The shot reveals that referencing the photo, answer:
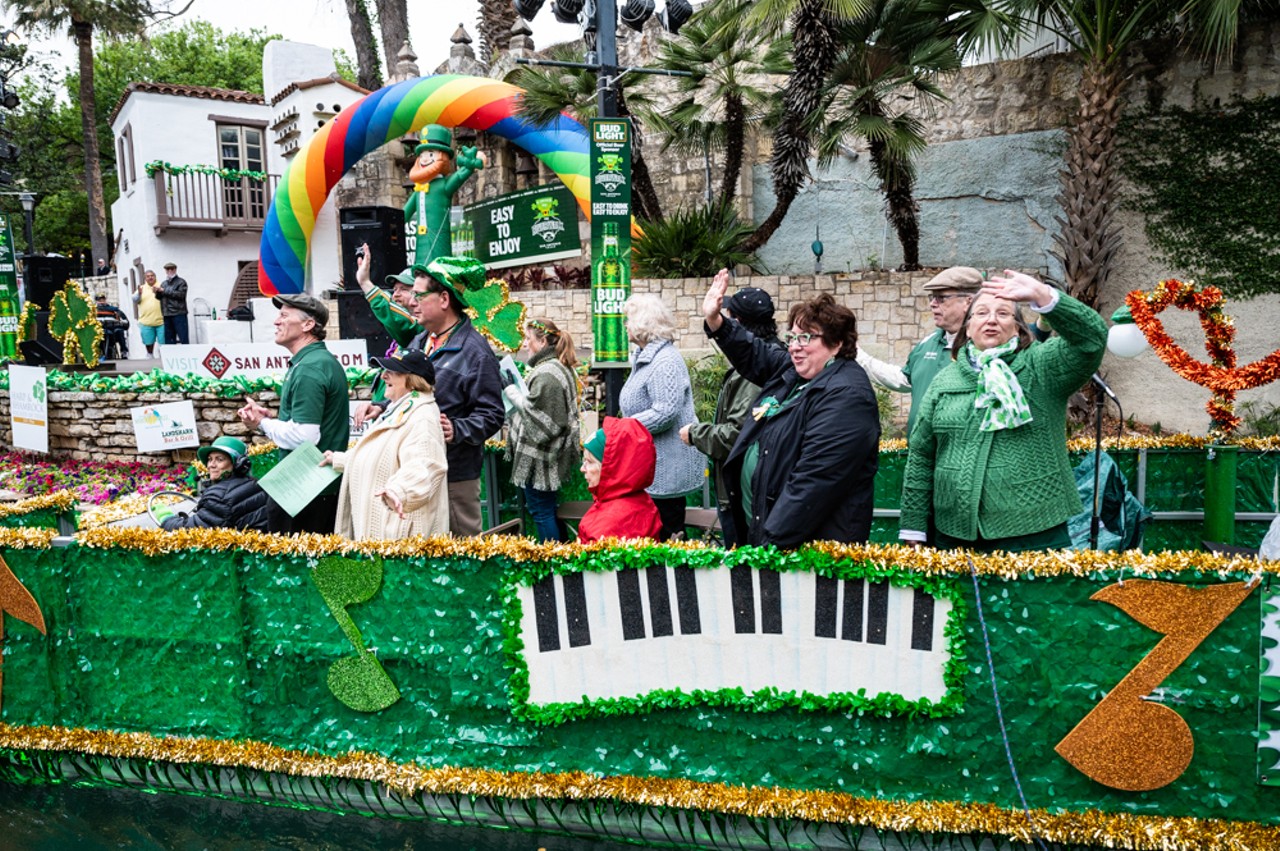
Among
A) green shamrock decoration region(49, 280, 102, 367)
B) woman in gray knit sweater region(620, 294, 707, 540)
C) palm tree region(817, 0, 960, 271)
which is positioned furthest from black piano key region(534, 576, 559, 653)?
green shamrock decoration region(49, 280, 102, 367)

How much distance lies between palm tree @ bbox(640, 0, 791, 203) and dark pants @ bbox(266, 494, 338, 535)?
910 centimetres

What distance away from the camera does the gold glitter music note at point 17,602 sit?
3803mm

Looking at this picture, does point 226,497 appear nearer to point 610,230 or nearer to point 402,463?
point 402,463

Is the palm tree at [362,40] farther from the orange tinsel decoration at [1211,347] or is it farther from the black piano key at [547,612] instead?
the black piano key at [547,612]

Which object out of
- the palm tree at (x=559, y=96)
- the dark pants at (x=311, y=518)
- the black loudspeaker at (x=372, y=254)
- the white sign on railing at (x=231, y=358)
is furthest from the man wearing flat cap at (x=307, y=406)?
the palm tree at (x=559, y=96)

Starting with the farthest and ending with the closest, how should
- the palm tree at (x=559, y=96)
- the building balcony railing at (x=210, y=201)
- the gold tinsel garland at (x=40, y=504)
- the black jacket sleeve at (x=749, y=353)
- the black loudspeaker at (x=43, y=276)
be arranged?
the building balcony railing at (x=210, y=201), the black loudspeaker at (x=43, y=276), the palm tree at (x=559, y=96), the gold tinsel garland at (x=40, y=504), the black jacket sleeve at (x=749, y=353)

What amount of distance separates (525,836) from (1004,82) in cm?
1282

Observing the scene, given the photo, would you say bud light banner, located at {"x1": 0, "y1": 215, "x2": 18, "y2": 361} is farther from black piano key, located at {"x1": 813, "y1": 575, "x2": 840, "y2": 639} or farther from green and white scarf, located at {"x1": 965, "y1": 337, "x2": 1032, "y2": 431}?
green and white scarf, located at {"x1": 965, "y1": 337, "x2": 1032, "y2": 431}

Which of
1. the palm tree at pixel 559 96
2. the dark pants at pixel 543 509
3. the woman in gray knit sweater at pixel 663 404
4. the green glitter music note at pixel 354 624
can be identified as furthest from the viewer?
the palm tree at pixel 559 96

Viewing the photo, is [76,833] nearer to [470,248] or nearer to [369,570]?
[369,570]

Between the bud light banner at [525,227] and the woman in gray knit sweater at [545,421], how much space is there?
1045 cm

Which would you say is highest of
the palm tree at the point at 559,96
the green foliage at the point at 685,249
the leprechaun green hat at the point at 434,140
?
the palm tree at the point at 559,96

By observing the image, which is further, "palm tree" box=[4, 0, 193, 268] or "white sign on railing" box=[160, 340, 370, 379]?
"palm tree" box=[4, 0, 193, 268]

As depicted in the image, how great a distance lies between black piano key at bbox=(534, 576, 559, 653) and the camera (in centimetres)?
324
